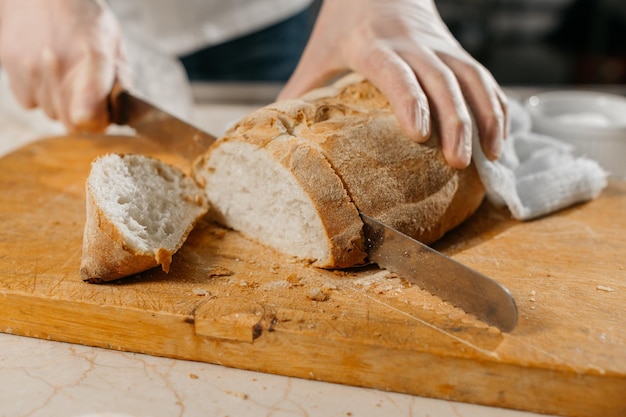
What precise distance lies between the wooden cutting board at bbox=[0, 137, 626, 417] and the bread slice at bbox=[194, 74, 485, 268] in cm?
8

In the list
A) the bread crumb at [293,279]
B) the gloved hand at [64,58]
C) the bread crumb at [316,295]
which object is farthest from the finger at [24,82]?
the bread crumb at [316,295]

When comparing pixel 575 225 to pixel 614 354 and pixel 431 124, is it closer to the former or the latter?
pixel 431 124

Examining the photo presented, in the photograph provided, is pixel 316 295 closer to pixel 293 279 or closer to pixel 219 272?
pixel 293 279

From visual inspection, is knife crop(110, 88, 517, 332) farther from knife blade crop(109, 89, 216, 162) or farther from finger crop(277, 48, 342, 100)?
finger crop(277, 48, 342, 100)

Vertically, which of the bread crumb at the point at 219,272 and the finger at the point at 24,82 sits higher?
the finger at the point at 24,82

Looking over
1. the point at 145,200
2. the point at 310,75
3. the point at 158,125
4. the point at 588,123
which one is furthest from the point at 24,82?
the point at 588,123

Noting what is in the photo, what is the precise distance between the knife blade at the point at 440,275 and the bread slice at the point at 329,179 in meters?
0.06

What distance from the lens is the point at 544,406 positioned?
141 centimetres

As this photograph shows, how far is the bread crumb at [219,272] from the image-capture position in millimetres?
1751

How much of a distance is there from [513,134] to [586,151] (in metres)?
0.46

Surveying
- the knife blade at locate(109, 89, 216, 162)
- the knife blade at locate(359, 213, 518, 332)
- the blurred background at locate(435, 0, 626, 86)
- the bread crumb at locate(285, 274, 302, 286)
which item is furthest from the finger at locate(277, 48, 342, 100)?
the blurred background at locate(435, 0, 626, 86)

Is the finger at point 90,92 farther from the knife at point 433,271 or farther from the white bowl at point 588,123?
the white bowl at point 588,123

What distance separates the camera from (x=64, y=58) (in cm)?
239

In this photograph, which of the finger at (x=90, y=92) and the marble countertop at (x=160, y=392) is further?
the finger at (x=90, y=92)
